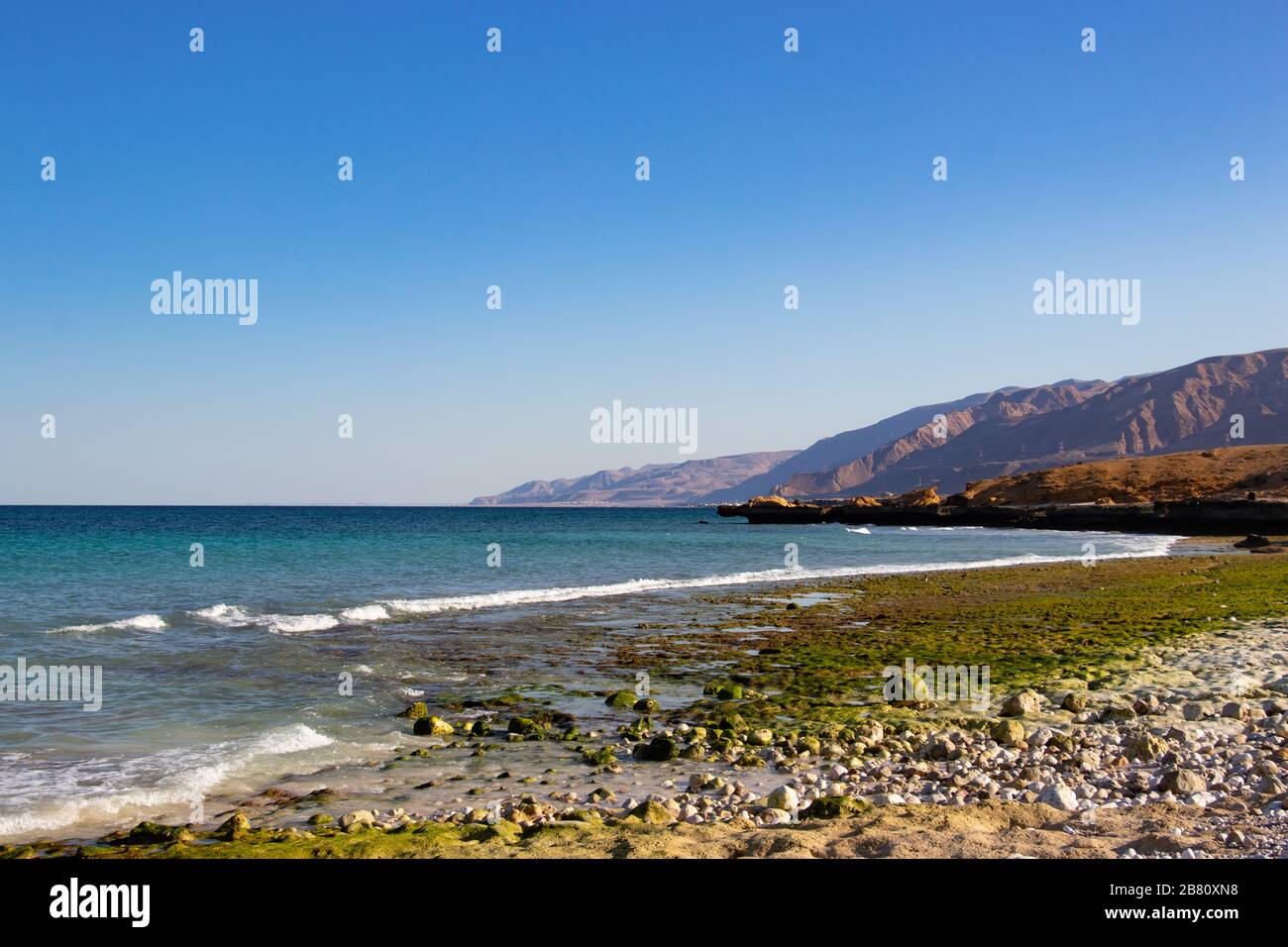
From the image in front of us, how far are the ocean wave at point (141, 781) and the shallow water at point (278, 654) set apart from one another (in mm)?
35

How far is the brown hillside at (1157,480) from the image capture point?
10300cm

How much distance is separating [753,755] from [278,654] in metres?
13.9

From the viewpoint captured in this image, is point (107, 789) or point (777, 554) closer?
point (107, 789)

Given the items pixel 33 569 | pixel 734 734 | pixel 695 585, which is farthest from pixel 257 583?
pixel 734 734

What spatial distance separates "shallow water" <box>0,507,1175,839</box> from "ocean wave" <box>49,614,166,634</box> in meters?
0.08

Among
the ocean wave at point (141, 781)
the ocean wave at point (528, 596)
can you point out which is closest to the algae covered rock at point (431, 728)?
the ocean wave at point (141, 781)

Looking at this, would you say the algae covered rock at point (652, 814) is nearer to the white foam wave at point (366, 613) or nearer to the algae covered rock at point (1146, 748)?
the algae covered rock at point (1146, 748)

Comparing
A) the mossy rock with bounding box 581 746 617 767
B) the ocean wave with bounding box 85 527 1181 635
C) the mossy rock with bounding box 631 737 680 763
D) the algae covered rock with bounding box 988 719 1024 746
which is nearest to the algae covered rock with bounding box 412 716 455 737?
the mossy rock with bounding box 581 746 617 767

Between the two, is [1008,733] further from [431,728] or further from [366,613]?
[366,613]

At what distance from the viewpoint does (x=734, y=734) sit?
1252 centimetres

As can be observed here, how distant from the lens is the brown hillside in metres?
103
